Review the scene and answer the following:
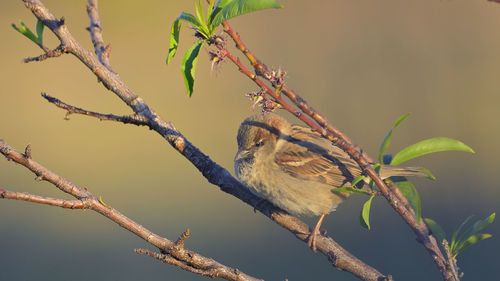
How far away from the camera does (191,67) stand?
30.2 inches

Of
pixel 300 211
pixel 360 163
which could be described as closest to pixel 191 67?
pixel 360 163

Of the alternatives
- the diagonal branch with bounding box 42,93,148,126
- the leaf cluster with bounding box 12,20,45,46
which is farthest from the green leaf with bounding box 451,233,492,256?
the leaf cluster with bounding box 12,20,45,46

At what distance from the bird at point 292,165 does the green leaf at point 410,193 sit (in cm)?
83

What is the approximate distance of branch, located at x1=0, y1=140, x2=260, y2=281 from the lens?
0.78 m

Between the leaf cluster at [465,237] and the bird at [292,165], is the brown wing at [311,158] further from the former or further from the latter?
the leaf cluster at [465,237]

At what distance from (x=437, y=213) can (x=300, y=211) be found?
186 cm

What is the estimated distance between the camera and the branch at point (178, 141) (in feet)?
3.17

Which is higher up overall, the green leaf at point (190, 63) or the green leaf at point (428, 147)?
the green leaf at point (190, 63)

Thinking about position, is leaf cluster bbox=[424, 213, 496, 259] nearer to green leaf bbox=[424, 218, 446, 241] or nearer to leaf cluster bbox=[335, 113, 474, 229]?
green leaf bbox=[424, 218, 446, 241]

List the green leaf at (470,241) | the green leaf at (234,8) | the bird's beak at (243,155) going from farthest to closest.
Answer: the bird's beak at (243,155)
the green leaf at (470,241)
the green leaf at (234,8)

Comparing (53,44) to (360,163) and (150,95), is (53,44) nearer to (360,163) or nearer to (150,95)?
(150,95)

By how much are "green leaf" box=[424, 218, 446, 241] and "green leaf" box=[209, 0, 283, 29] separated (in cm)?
48

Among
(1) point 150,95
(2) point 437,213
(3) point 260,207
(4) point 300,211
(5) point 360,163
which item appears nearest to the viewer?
(5) point 360,163

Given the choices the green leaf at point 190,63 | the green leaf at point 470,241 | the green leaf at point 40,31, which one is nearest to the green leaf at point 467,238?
the green leaf at point 470,241
